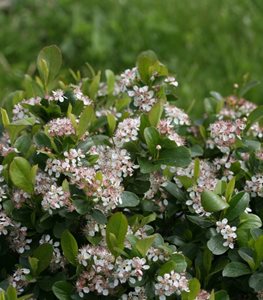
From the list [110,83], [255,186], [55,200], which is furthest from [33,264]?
[110,83]

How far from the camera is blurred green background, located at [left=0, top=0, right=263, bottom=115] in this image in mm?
4328

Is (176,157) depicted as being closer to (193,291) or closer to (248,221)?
(248,221)

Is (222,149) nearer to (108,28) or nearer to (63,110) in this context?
(63,110)

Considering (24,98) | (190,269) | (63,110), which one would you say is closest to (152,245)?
(190,269)

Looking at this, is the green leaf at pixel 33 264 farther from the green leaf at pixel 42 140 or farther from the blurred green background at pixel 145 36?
the blurred green background at pixel 145 36

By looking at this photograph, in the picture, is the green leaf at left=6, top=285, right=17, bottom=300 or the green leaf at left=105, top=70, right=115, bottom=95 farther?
the green leaf at left=105, top=70, right=115, bottom=95

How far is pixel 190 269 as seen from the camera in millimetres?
1694

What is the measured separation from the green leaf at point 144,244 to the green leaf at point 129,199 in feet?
0.45

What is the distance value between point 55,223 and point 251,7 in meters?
3.36

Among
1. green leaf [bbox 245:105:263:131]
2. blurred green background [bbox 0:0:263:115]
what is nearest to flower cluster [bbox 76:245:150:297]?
green leaf [bbox 245:105:263:131]

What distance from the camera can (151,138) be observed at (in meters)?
1.69

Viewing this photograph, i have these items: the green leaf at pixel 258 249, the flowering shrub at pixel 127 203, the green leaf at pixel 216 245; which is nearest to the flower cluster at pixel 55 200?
the flowering shrub at pixel 127 203

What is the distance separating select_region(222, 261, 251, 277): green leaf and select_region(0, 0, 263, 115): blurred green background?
2612mm

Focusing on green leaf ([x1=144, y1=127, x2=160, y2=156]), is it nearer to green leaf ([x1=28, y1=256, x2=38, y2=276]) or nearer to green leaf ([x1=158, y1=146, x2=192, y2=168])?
green leaf ([x1=158, y1=146, x2=192, y2=168])
